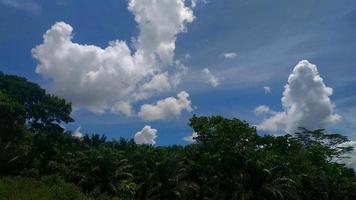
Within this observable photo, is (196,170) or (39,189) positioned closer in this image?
(39,189)

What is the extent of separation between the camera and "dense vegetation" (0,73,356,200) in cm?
3597

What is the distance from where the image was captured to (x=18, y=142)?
45.2 meters

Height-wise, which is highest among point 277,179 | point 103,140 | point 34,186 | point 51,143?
point 103,140

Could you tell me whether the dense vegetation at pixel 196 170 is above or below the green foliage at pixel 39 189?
above

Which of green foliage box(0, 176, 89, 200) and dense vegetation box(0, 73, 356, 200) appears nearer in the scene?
green foliage box(0, 176, 89, 200)

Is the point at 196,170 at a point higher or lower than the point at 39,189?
higher

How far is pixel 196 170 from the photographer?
3834 centimetres

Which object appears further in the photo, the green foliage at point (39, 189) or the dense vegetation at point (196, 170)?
the dense vegetation at point (196, 170)

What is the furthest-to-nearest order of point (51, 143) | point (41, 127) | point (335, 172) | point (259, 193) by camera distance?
point (41, 127), point (51, 143), point (335, 172), point (259, 193)

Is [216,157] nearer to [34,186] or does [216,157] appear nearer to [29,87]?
[34,186]

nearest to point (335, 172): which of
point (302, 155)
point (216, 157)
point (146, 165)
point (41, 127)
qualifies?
point (302, 155)

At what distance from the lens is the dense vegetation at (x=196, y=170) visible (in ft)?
118

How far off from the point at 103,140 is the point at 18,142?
1261 centimetres

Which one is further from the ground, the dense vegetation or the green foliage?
the dense vegetation
